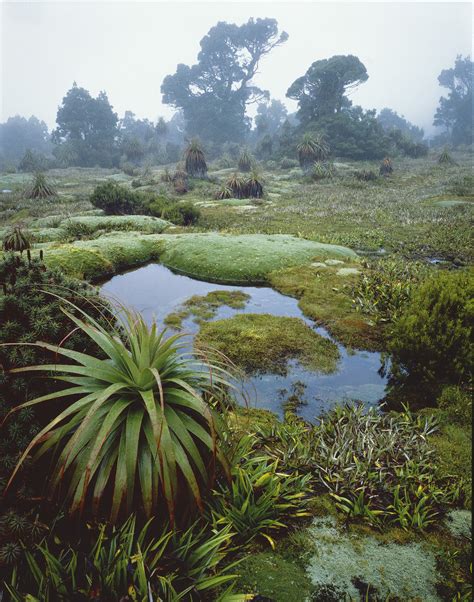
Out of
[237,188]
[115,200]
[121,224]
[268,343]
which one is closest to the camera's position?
[268,343]

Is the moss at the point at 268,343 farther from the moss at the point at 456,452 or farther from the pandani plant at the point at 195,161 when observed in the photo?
the pandani plant at the point at 195,161

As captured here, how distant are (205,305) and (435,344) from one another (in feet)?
16.5

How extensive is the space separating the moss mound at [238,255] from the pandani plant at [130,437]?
7.52 meters

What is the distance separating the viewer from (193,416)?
3.10 meters

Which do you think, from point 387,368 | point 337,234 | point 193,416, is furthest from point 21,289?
point 337,234

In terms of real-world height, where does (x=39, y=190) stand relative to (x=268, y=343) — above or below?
above

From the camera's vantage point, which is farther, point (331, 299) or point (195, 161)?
point (195, 161)

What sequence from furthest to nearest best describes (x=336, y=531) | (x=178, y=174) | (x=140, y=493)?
(x=178, y=174) < (x=336, y=531) < (x=140, y=493)

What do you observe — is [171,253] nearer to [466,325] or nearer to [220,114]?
[466,325]

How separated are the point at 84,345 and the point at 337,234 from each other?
14558 millimetres

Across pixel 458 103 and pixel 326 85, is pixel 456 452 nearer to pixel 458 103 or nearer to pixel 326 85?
pixel 326 85

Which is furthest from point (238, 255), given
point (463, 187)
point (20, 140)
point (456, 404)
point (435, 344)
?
point (20, 140)

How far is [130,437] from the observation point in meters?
2.59

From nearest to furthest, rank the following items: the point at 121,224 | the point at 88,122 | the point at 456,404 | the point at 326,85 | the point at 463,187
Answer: the point at 456,404 → the point at 121,224 → the point at 463,187 → the point at 326,85 → the point at 88,122
